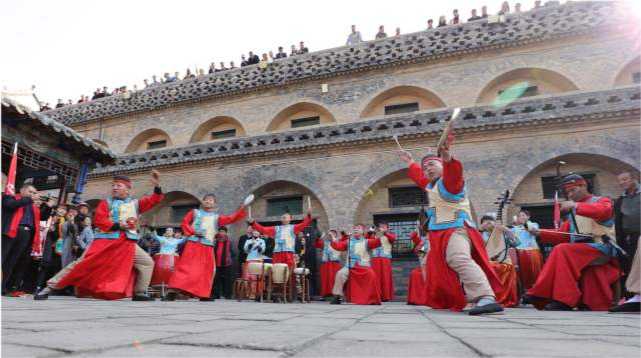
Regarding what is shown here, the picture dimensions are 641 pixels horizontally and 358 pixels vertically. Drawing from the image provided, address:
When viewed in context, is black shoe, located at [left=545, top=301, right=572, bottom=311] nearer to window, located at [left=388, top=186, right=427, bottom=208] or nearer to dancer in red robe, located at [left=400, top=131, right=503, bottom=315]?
dancer in red robe, located at [left=400, top=131, right=503, bottom=315]


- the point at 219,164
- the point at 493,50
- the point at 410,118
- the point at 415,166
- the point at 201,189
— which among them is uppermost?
the point at 493,50

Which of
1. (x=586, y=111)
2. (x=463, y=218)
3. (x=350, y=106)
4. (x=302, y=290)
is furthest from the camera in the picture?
(x=350, y=106)

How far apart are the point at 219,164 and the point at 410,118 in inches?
289

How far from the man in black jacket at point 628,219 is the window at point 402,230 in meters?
7.66

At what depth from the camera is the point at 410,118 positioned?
13.7 metres

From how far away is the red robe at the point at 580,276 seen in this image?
5496mm

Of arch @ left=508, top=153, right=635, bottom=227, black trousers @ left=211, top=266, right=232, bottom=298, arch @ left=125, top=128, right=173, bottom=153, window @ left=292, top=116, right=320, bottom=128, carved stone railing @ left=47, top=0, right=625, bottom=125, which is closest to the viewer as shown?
black trousers @ left=211, top=266, right=232, bottom=298

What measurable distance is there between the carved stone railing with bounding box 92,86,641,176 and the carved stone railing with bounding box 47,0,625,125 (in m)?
4.02

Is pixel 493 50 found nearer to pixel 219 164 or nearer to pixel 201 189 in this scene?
pixel 219 164

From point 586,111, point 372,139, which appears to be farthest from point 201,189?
point 586,111

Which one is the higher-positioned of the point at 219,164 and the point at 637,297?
the point at 219,164

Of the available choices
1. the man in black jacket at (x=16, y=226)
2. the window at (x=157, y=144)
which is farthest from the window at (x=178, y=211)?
the man in black jacket at (x=16, y=226)

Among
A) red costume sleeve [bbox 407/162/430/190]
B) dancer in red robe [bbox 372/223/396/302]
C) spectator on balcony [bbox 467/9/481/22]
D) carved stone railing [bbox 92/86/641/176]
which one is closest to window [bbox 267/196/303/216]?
carved stone railing [bbox 92/86/641/176]

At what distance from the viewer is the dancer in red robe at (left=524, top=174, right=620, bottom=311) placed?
5508 mm
